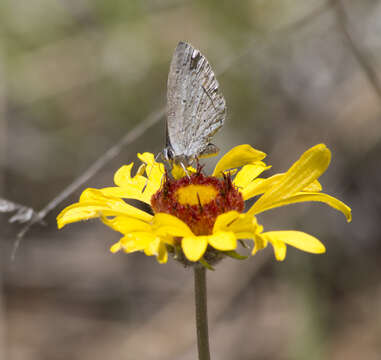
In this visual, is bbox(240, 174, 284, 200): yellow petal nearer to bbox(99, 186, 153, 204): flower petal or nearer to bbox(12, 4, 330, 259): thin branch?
bbox(99, 186, 153, 204): flower petal

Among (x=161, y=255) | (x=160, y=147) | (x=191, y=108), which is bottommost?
(x=161, y=255)

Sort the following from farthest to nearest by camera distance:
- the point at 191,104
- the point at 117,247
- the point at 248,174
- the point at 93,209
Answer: the point at 248,174 < the point at 191,104 < the point at 93,209 < the point at 117,247

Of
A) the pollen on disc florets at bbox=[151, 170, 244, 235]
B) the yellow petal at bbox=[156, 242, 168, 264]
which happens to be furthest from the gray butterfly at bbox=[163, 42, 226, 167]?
the yellow petal at bbox=[156, 242, 168, 264]

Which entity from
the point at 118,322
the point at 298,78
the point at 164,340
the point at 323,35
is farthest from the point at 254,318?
the point at 323,35

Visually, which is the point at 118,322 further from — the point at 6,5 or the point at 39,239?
the point at 6,5

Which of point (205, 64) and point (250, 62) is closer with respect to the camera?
point (205, 64)

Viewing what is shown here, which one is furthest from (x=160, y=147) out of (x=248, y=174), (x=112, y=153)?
(x=248, y=174)

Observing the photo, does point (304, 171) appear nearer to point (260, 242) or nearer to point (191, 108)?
point (260, 242)
